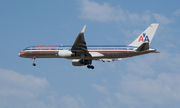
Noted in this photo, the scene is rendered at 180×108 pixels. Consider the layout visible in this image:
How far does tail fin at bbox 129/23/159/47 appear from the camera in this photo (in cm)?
5834

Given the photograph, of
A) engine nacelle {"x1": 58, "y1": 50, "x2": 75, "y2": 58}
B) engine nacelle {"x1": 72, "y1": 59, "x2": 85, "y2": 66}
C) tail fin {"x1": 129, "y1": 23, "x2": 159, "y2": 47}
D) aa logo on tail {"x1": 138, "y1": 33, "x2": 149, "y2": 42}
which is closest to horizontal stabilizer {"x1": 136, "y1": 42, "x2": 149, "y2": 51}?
tail fin {"x1": 129, "y1": 23, "x2": 159, "y2": 47}

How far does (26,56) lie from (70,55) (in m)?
11.7

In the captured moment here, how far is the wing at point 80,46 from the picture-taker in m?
51.2

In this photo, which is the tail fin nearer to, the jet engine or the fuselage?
the fuselage

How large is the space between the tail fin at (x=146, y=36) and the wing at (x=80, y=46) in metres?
10.3

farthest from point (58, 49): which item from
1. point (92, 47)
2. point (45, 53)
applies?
point (92, 47)

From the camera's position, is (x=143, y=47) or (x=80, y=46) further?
(x=80, y=46)

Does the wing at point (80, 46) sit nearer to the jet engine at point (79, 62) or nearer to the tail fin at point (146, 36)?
the jet engine at point (79, 62)

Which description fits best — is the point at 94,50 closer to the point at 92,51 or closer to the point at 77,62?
the point at 92,51

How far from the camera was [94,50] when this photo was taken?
58.0 metres

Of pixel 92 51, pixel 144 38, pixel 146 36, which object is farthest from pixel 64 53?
pixel 146 36

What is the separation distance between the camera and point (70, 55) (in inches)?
2233

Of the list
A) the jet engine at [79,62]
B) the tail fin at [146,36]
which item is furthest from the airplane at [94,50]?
the jet engine at [79,62]

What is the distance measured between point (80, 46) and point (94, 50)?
4.51 meters
